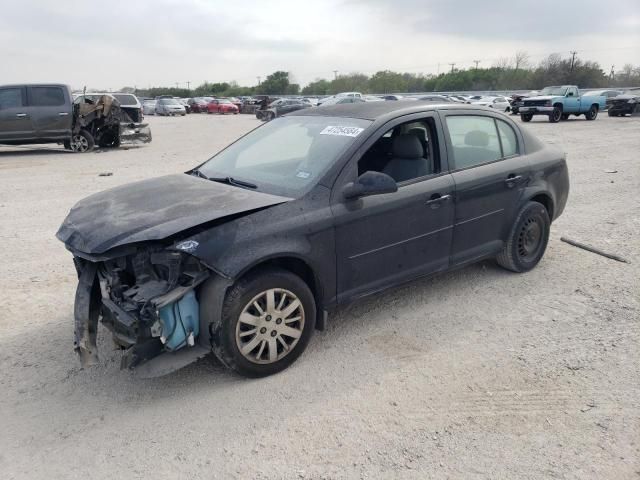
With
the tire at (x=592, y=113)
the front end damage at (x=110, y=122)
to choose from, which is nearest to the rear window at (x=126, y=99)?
the front end damage at (x=110, y=122)

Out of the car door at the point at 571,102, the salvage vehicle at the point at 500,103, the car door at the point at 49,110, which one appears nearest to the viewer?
the car door at the point at 49,110

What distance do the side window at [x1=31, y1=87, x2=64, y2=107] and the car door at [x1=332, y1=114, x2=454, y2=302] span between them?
1359 centimetres

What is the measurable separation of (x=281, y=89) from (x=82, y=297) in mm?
102551

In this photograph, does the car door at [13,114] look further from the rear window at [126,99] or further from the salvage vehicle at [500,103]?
the salvage vehicle at [500,103]

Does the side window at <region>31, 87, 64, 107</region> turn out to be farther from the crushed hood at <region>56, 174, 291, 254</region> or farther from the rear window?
the crushed hood at <region>56, 174, 291, 254</region>

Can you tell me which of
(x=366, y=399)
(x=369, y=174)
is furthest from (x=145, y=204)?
(x=366, y=399)

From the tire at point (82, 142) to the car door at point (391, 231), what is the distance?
45.6ft

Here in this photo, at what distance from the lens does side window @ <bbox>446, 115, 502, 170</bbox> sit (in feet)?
14.6

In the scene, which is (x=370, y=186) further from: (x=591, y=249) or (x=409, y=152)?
(x=591, y=249)

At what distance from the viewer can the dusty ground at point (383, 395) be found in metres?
2.71

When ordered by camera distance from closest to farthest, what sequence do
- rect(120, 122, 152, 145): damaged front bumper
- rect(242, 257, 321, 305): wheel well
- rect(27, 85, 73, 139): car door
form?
1. rect(242, 257, 321, 305): wheel well
2. rect(27, 85, 73, 139): car door
3. rect(120, 122, 152, 145): damaged front bumper

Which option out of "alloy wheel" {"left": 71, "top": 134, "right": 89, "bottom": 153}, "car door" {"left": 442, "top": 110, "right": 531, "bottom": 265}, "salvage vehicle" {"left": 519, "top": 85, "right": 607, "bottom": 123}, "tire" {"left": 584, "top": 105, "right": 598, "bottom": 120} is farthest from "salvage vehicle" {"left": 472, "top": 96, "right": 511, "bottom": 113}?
"car door" {"left": 442, "top": 110, "right": 531, "bottom": 265}

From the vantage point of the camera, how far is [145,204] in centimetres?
359

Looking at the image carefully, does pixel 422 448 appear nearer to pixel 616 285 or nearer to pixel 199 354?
pixel 199 354
